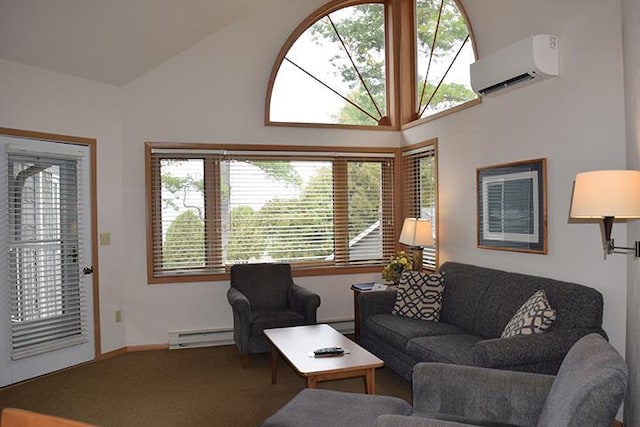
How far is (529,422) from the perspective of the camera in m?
2.11

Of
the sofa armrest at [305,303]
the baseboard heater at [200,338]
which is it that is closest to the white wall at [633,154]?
the sofa armrest at [305,303]

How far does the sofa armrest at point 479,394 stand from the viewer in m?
2.13

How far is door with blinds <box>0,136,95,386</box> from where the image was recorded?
160 inches

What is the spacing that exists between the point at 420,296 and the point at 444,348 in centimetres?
93

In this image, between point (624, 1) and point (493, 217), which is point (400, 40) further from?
point (624, 1)

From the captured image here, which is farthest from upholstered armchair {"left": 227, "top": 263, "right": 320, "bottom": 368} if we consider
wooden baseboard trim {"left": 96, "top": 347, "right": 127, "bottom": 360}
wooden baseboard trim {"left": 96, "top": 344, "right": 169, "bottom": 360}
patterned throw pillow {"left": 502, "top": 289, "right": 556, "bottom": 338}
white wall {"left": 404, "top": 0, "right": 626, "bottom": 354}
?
patterned throw pillow {"left": 502, "top": 289, "right": 556, "bottom": 338}

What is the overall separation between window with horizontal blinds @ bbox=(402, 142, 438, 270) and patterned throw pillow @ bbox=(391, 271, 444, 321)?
795 millimetres

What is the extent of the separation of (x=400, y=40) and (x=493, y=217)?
2.61m

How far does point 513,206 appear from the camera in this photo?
3.96 metres

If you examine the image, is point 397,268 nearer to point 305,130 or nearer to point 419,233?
point 419,233

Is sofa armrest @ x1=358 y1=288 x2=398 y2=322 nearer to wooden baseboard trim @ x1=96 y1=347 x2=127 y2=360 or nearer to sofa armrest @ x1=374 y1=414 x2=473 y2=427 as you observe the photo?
wooden baseboard trim @ x1=96 y1=347 x2=127 y2=360

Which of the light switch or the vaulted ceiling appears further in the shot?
the light switch

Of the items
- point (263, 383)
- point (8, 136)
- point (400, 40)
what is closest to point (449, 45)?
point (400, 40)

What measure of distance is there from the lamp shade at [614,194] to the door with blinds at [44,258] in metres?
4.21
